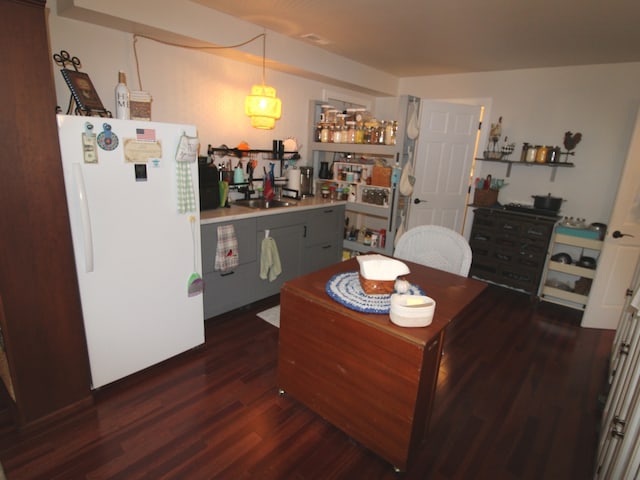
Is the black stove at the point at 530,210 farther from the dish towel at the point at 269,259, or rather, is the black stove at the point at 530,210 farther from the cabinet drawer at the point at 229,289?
the cabinet drawer at the point at 229,289

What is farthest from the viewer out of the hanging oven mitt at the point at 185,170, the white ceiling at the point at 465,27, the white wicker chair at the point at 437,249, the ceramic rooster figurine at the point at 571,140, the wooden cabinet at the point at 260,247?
the ceramic rooster figurine at the point at 571,140

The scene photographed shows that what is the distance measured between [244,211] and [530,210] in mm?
3166

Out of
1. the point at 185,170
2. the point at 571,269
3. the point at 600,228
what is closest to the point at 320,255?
the point at 185,170

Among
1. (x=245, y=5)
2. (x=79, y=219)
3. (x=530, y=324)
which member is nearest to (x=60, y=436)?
(x=79, y=219)

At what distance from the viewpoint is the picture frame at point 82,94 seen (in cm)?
200

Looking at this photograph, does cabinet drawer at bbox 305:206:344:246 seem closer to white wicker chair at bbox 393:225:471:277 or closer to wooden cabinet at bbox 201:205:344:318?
wooden cabinet at bbox 201:205:344:318

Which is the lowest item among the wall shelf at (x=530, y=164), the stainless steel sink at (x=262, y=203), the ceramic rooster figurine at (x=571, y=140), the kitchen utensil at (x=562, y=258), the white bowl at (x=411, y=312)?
the kitchen utensil at (x=562, y=258)

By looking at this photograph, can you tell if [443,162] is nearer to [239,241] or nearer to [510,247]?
[510,247]

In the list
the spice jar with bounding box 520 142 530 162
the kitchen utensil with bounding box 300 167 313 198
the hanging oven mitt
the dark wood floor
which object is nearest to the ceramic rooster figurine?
the spice jar with bounding box 520 142 530 162

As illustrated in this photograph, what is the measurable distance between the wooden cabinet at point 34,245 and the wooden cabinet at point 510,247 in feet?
13.0

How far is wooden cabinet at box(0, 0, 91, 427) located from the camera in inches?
58.7

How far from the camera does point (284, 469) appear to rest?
1664mm

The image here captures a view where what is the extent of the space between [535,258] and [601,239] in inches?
23.6

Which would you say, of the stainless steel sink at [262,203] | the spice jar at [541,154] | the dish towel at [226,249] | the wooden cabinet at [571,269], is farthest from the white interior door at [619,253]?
the dish towel at [226,249]
